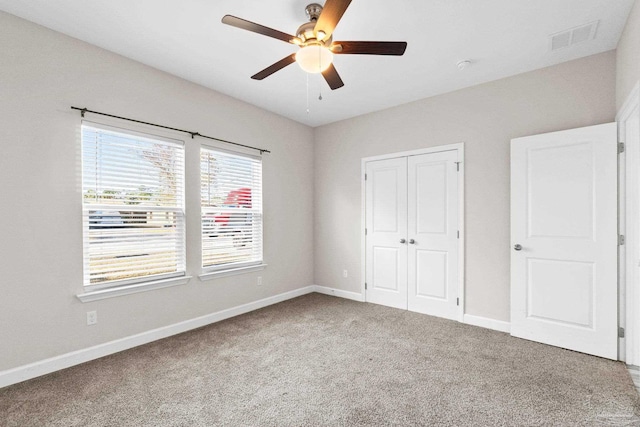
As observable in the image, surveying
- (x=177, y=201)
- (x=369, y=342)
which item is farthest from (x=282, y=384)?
(x=177, y=201)

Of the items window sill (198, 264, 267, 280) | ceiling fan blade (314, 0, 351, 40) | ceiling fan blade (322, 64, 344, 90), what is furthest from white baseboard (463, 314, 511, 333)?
ceiling fan blade (314, 0, 351, 40)

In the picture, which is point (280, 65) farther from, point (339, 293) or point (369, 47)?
point (339, 293)

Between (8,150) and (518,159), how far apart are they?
4.54 meters

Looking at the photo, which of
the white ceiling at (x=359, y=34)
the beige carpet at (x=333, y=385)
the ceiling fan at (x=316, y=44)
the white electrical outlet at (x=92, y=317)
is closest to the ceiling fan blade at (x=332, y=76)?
the ceiling fan at (x=316, y=44)

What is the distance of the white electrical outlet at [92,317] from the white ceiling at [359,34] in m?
2.43

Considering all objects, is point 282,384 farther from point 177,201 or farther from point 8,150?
point 8,150

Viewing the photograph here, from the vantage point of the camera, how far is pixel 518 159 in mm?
3152

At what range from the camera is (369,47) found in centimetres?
206

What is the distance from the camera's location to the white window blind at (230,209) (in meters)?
3.67

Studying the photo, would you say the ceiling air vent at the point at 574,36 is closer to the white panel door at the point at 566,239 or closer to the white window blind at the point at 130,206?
the white panel door at the point at 566,239

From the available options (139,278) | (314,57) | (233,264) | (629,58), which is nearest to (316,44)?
(314,57)

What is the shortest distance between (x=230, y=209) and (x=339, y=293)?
219 cm

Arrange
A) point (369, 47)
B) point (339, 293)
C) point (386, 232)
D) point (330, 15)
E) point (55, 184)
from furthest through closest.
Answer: point (339, 293) → point (386, 232) → point (55, 184) → point (369, 47) → point (330, 15)

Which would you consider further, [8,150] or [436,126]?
[436,126]
